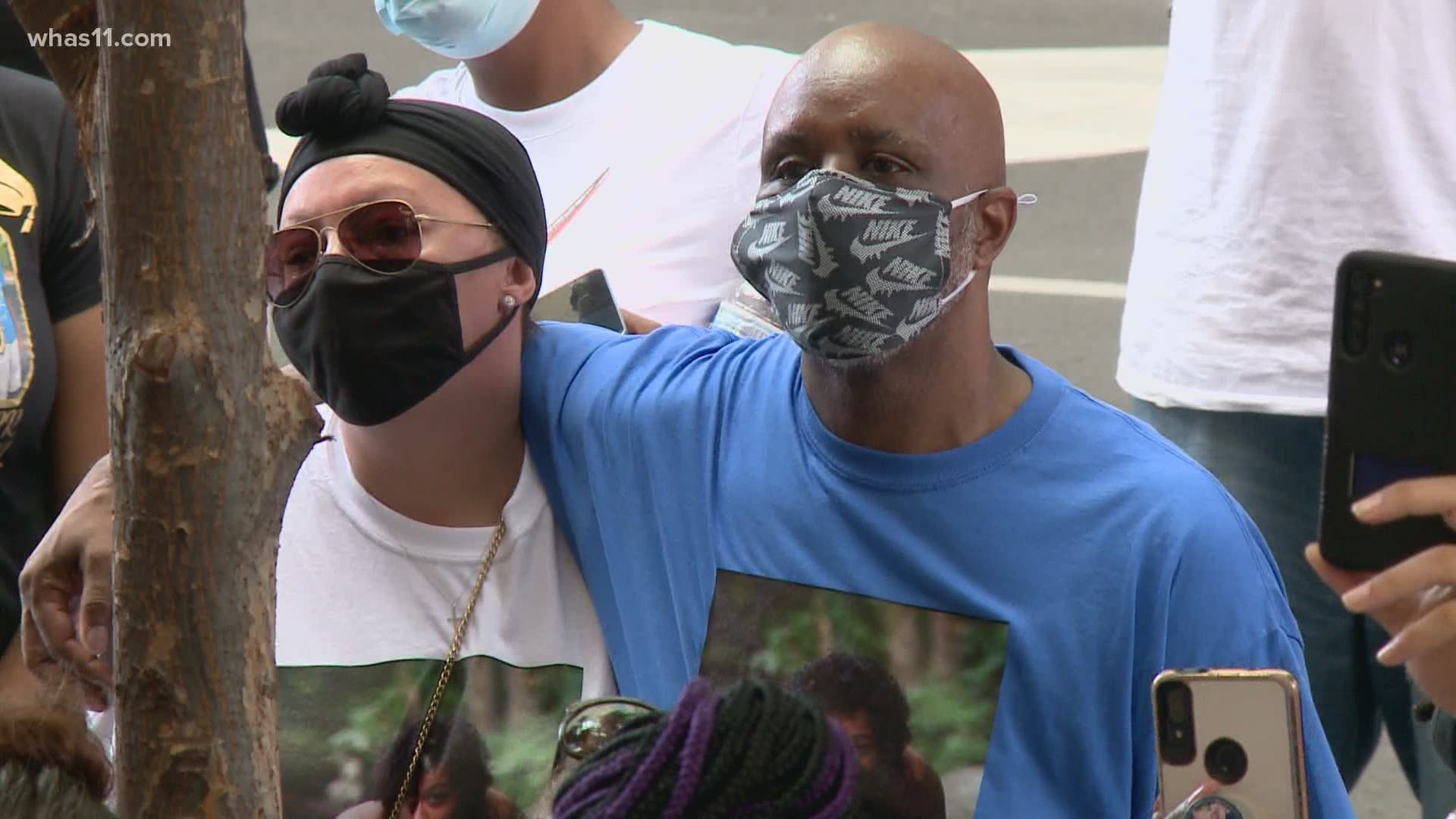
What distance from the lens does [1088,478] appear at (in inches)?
84.1

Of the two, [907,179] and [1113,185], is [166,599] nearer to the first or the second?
[907,179]

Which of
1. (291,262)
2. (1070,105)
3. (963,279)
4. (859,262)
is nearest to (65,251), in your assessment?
(291,262)

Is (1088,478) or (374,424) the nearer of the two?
(1088,478)

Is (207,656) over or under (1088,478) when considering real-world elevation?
over

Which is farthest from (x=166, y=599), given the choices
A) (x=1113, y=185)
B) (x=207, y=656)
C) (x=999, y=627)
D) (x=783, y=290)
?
(x=1113, y=185)

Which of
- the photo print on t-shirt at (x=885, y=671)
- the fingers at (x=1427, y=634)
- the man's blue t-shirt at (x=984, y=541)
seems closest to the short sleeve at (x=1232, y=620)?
the man's blue t-shirt at (x=984, y=541)

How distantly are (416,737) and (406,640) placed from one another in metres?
0.14

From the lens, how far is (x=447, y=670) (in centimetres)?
231

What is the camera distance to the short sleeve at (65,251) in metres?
2.91

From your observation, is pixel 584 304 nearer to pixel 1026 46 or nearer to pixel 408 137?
pixel 408 137

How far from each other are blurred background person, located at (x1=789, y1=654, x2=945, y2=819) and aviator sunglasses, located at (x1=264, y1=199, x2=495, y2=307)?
822mm

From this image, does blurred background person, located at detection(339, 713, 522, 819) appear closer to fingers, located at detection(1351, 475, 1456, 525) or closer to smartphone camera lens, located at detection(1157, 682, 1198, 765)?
smartphone camera lens, located at detection(1157, 682, 1198, 765)

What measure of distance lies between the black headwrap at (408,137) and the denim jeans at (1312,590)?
3.99 feet

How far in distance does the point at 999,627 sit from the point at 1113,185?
254 inches
